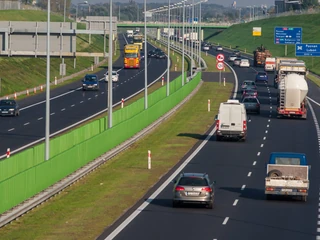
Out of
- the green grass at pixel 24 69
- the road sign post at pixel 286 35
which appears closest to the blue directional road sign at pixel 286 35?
the road sign post at pixel 286 35

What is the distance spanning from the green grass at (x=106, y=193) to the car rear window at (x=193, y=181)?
2479mm

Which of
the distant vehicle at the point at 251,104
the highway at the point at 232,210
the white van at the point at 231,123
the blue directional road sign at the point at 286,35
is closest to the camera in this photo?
the highway at the point at 232,210

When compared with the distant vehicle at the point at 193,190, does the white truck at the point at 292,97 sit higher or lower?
higher

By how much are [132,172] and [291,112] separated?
34310 millimetres

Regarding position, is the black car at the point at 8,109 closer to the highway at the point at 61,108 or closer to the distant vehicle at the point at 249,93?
the highway at the point at 61,108

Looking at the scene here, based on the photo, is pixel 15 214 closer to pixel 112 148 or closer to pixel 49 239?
pixel 49 239

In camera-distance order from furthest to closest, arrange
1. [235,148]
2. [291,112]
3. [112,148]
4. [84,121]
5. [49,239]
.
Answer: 1. [291,112]
2. [84,121]
3. [235,148]
4. [112,148]
5. [49,239]

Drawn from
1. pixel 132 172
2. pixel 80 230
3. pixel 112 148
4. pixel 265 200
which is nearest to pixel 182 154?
pixel 112 148

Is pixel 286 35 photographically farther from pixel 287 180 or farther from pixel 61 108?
pixel 287 180

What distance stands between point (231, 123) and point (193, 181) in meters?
26.5

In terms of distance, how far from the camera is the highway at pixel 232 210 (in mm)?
33438

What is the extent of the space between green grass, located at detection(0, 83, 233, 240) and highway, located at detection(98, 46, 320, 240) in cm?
84

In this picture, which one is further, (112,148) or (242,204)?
(112,148)

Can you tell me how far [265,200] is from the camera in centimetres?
4216
